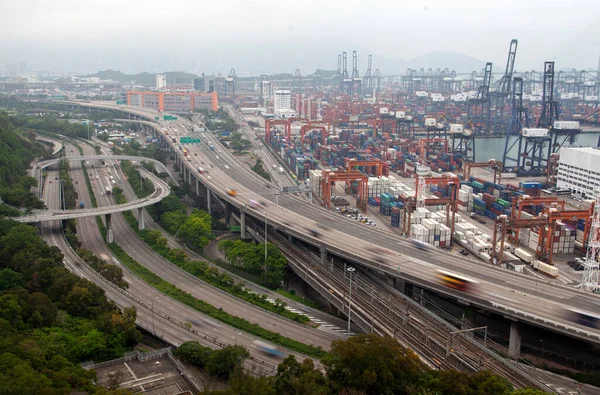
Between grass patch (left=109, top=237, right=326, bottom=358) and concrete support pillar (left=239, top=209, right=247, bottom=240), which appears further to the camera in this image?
concrete support pillar (left=239, top=209, right=247, bottom=240)

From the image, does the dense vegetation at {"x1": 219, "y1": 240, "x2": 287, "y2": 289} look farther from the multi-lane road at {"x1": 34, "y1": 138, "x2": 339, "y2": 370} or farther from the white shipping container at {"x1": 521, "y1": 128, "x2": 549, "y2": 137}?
the white shipping container at {"x1": 521, "y1": 128, "x2": 549, "y2": 137}

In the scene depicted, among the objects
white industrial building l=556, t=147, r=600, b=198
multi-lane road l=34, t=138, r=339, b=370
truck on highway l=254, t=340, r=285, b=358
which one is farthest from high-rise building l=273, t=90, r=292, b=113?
truck on highway l=254, t=340, r=285, b=358

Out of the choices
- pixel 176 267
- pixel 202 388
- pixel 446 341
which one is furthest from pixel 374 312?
pixel 176 267

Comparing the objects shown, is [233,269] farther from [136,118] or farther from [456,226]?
[136,118]

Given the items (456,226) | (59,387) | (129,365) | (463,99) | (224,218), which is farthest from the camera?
(463,99)

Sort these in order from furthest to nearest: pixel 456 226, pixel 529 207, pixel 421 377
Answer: pixel 529 207 → pixel 456 226 → pixel 421 377

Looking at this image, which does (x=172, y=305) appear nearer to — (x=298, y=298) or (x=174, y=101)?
(x=298, y=298)
